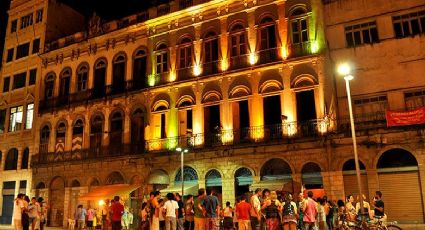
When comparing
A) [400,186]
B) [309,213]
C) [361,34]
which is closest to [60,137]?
[361,34]

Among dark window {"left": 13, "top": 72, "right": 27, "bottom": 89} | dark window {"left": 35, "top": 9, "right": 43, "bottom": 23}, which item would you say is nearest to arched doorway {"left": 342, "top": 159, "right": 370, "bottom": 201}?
dark window {"left": 13, "top": 72, "right": 27, "bottom": 89}

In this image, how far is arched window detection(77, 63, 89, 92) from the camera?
2969cm

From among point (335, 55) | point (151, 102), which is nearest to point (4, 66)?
point (151, 102)

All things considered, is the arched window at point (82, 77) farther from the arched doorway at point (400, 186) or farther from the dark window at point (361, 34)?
the arched doorway at point (400, 186)

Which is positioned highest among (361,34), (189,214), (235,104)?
(361,34)

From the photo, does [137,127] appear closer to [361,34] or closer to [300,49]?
[300,49]

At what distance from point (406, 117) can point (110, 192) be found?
660 inches

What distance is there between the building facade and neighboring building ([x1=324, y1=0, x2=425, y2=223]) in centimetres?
6

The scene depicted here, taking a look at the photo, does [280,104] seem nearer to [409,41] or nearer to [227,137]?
[227,137]

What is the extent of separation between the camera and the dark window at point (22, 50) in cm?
3345

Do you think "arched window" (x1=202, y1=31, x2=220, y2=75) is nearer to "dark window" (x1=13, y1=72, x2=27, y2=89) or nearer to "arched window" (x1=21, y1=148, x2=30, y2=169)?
"arched window" (x1=21, y1=148, x2=30, y2=169)

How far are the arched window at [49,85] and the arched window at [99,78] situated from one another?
430 centimetres

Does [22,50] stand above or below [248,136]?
above

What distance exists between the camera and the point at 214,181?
74.5 ft
